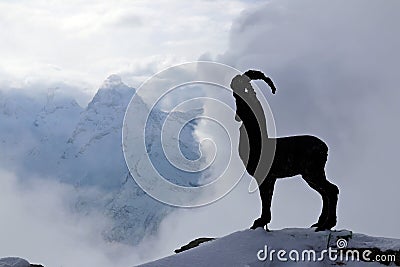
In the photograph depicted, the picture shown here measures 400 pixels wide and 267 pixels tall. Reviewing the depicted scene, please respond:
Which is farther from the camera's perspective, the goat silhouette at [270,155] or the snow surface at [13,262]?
the goat silhouette at [270,155]

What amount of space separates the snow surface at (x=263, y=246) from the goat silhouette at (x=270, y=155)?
0.39 meters

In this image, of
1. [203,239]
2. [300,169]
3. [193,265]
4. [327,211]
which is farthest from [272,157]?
[203,239]

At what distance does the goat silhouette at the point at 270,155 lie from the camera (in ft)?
37.4

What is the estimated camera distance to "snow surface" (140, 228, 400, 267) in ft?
33.9

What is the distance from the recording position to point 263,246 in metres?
10.8

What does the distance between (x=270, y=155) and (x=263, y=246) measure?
1925 mm

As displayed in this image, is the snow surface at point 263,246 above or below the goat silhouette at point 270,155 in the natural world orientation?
below

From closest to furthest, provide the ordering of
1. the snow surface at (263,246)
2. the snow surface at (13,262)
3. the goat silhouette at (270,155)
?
the snow surface at (263,246), the snow surface at (13,262), the goat silhouette at (270,155)

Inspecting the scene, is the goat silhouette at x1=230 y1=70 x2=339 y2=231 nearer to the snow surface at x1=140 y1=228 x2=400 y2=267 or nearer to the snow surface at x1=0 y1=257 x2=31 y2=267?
the snow surface at x1=140 y1=228 x2=400 y2=267

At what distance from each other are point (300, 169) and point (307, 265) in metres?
2.13

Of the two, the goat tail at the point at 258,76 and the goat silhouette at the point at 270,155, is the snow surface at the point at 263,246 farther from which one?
the goat tail at the point at 258,76

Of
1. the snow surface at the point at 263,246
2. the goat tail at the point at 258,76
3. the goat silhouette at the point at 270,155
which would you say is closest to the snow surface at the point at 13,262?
the snow surface at the point at 263,246

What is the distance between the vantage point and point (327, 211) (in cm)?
1164

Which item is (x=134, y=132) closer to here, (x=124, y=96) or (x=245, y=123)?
(x=124, y=96)
